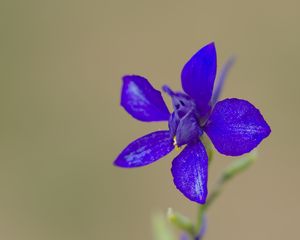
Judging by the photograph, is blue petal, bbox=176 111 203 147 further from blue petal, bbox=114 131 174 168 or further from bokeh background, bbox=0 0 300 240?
bokeh background, bbox=0 0 300 240

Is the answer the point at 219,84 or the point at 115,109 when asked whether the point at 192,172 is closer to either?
the point at 219,84

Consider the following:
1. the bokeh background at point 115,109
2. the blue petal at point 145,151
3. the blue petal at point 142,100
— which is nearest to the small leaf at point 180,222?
the blue petal at point 145,151

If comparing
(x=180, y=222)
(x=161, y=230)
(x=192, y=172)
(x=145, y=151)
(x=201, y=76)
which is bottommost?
(x=161, y=230)

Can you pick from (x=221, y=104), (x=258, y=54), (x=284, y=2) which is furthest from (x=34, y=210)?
(x=221, y=104)

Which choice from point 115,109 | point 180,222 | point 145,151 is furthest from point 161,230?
point 115,109

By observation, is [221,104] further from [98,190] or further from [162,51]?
[162,51]

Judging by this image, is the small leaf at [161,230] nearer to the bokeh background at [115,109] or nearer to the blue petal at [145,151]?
the blue petal at [145,151]
